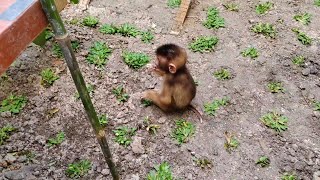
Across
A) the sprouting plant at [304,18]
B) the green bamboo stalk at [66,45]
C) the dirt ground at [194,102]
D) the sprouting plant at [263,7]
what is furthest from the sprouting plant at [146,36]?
the green bamboo stalk at [66,45]

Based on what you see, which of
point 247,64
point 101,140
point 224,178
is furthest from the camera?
point 247,64

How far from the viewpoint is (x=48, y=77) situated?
17.1ft

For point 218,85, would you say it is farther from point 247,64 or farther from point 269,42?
point 269,42

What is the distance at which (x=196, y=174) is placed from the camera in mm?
4234

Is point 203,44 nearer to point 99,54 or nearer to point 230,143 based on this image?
point 99,54

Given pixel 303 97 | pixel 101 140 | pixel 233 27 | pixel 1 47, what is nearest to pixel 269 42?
pixel 233 27

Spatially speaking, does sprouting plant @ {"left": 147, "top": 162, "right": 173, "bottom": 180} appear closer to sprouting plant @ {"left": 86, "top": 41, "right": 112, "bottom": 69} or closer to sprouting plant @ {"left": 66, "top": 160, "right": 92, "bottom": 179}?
sprouting plant @ {"left": 66, "top": 160, "right": 92, "bottom": 179}

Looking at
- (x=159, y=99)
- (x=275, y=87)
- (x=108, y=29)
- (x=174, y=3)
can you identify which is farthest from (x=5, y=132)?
(x=275, y=87)

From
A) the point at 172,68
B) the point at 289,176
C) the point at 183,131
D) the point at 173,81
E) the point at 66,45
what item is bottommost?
the point at 289,176

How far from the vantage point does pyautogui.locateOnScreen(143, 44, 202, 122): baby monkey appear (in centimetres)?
421

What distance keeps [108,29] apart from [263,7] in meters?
2.63

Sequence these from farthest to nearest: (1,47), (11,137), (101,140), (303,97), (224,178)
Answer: (303,97) → (11,137) → (224,178) → (101,140) → (1,47)

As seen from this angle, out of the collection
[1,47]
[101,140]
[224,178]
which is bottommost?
[224,178]

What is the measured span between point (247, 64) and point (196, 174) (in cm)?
204
